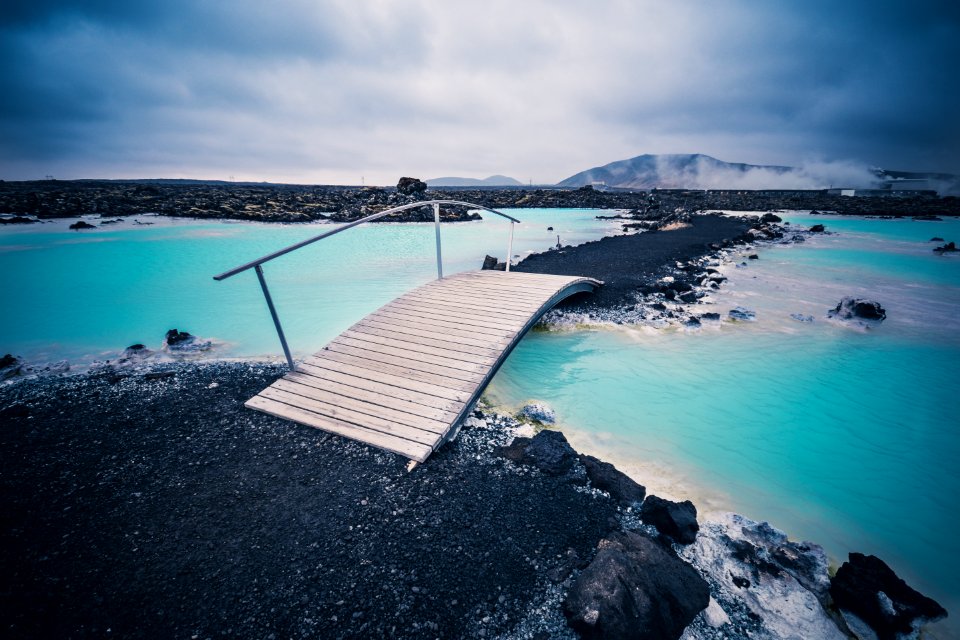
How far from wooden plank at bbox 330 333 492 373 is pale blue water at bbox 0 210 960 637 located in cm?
122

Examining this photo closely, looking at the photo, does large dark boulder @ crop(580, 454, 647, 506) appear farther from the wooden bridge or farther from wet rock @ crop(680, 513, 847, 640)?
the wooden bridge

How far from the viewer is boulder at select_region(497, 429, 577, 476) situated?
409cm

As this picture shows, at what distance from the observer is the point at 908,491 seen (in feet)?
15.7

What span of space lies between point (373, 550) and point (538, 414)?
3053 mm

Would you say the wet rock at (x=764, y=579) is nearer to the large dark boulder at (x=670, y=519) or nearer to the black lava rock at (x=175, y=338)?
the large dark boulder at (x=670, y=519)

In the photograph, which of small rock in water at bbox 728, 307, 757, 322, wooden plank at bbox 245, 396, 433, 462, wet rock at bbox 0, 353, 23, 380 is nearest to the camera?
wooden plank at bbox 245, 396, 433, 462

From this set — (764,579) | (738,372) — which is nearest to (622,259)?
(738,372)

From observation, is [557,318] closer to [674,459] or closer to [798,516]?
[674,459]

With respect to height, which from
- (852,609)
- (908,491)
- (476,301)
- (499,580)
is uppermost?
(476,301)

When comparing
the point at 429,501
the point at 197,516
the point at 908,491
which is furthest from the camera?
the point at 908,491

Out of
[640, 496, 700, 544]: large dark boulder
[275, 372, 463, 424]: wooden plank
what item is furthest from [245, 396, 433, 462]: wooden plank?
[640, 496, 700, 544]: large dark boulder

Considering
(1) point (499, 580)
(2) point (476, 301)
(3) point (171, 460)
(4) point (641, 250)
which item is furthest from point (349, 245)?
(1) point (499, 580)

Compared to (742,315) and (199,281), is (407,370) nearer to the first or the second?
(742,315)

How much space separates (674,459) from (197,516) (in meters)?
5.48
